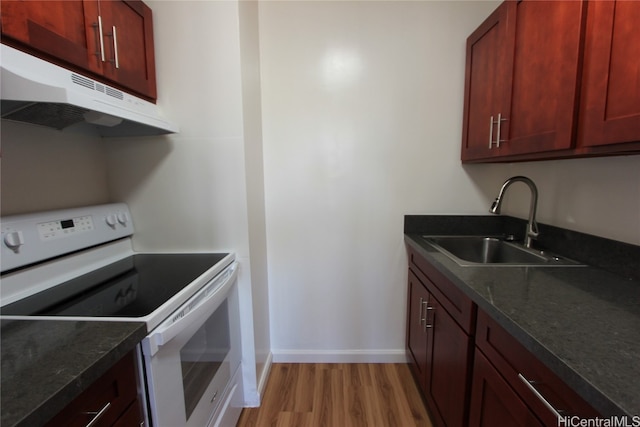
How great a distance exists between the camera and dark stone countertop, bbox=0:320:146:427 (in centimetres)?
51

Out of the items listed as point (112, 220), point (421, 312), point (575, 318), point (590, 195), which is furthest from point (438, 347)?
point (112, 220)

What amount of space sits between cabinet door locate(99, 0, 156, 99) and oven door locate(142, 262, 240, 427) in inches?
38.1

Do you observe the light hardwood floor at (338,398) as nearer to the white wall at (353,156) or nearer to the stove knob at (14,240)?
the white wall at (353,156)

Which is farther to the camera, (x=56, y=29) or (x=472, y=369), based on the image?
(x=472, y=369)

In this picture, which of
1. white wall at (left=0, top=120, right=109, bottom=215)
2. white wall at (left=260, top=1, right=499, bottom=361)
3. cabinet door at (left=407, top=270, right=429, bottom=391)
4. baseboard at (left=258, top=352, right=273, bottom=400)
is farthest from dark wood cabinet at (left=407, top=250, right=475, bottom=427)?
white wall at (left=0, top=120, right=109, bottom=215)

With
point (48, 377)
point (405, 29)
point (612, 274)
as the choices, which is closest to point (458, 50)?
point (405, 29)

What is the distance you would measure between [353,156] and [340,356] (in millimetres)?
1428

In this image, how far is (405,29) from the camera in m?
1.77

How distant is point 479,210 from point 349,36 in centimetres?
142

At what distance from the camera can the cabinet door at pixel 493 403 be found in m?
→ 0.76

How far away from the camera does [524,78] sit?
1.21 meters

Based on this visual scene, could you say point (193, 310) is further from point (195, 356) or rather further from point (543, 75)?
point (543, 75)

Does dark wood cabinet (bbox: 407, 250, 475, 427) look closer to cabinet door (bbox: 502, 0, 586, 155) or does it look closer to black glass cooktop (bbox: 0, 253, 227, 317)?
cabinet door (bbox: 502, 0, 586, 155)

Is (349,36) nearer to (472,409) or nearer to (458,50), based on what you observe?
(458,50)
